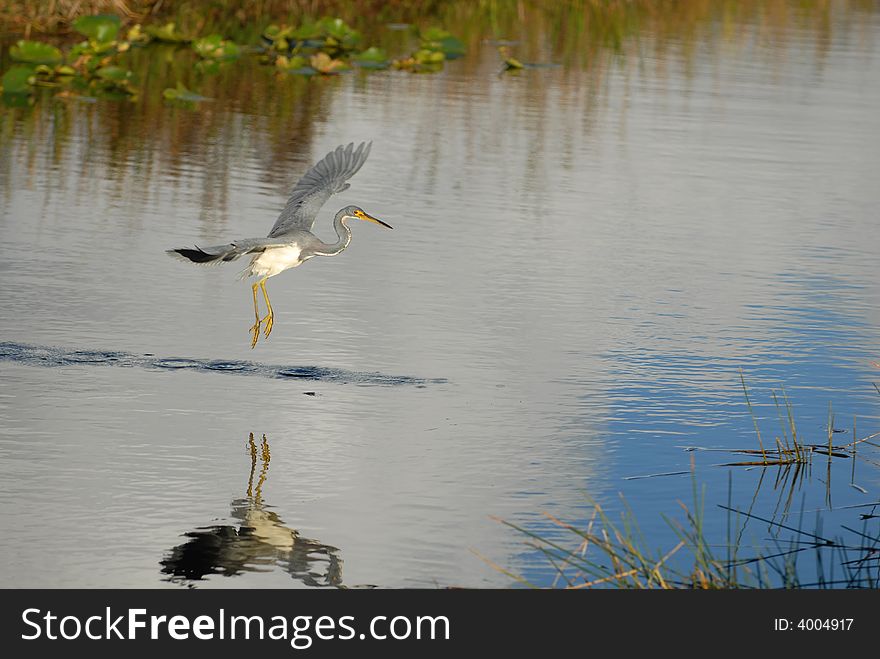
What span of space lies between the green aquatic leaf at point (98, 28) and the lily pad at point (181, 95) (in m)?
1.72

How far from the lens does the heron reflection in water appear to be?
252 inches

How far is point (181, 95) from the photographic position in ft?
61.7

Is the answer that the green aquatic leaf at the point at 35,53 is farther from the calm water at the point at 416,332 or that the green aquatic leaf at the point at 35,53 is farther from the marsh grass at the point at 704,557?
the marsh grass at the point at 704,557

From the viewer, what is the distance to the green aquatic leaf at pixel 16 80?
18.7 meters

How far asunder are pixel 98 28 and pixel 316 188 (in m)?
11.0

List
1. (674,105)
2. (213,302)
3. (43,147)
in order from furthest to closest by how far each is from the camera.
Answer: (674,105) < (43,147) < (213,302)

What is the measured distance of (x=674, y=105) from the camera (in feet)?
66.2

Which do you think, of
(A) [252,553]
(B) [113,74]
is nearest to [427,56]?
(B) [113,74]

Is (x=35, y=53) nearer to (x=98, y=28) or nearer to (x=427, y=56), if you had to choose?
(x=98, y=28)

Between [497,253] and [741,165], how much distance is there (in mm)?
4819

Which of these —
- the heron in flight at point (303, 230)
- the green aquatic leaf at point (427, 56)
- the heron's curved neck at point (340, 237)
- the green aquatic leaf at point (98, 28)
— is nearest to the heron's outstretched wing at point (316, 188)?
the heron in flight at point (303, 230)

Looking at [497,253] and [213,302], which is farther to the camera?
[497,253]
